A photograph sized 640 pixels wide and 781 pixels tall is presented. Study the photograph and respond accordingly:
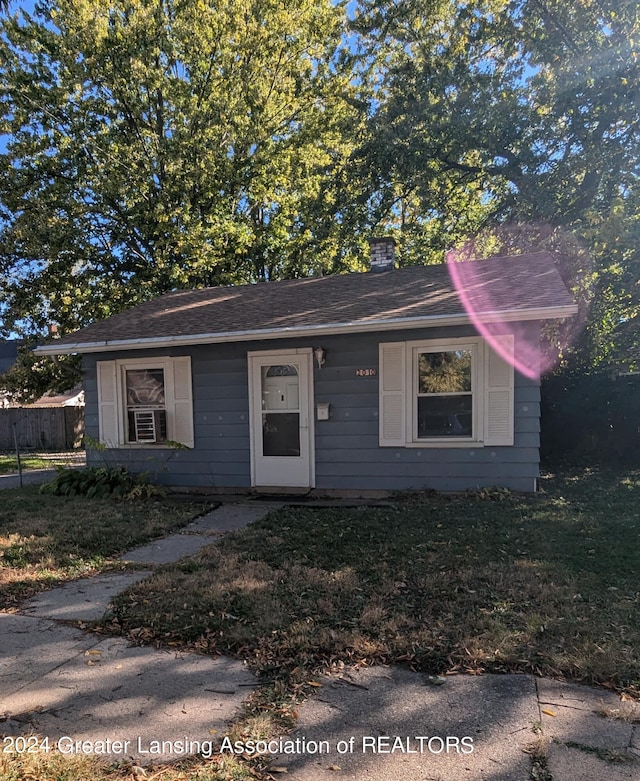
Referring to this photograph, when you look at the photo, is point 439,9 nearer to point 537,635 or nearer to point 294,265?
point 294,265

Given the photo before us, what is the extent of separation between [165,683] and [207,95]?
591 inches

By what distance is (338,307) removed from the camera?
298 inches

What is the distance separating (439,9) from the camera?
12.0 metres

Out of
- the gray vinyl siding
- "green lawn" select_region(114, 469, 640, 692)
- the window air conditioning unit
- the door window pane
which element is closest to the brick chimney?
the gray vinyl siding

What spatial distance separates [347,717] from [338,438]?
5.07 metres

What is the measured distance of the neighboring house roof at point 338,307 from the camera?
21.1ft

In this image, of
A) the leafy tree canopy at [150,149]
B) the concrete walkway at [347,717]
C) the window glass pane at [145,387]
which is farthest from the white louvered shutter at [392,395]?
the leafy tree canopy at [150,149]

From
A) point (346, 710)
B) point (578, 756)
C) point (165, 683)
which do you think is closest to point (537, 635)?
point (578, 756)

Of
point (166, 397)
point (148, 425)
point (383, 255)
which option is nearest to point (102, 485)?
point (148, 425)

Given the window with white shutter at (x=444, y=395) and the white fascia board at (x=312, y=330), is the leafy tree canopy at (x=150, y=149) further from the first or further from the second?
the window with white shutter at (x=444, y=395)

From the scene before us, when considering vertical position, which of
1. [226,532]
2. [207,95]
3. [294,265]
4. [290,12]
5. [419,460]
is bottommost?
[226,532]

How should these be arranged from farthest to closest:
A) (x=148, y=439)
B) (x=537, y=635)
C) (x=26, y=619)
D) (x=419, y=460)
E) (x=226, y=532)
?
(x=148, y=439) → (x=419, y=460) → (x=226, y=532) → (x=26, y=619) → (x=537, y=635)

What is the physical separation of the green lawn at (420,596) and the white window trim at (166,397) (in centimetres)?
301

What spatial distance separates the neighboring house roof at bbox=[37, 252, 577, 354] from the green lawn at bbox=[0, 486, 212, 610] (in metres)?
2.36
